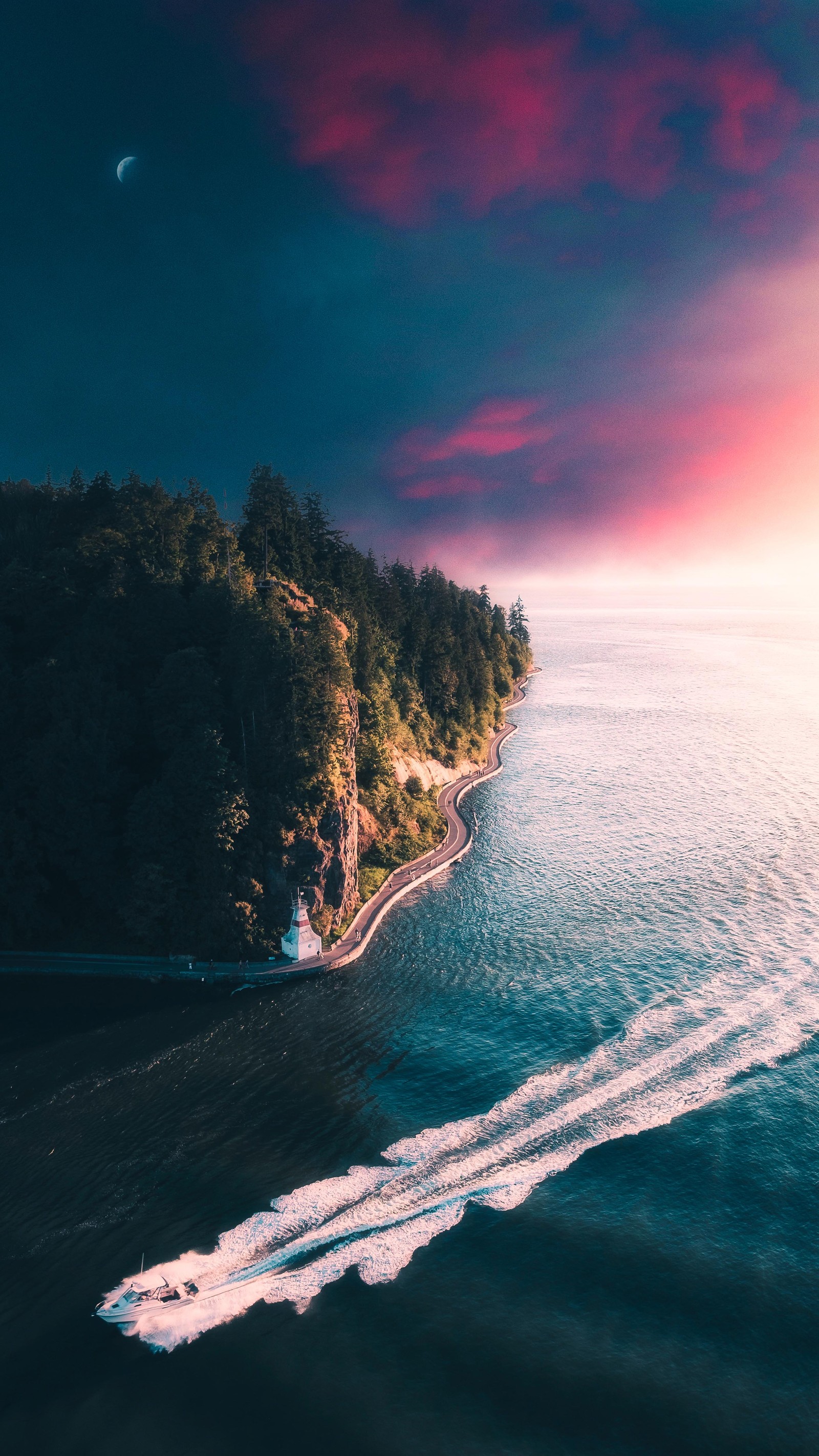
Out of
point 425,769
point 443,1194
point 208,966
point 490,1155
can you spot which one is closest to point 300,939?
point 208,966

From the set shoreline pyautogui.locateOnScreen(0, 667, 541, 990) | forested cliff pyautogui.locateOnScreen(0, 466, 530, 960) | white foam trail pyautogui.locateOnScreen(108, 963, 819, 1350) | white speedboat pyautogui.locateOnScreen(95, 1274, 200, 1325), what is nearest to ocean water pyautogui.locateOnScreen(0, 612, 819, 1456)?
white foam trail pyautogui.locateOnScreen(108, 963, 819, 1350)

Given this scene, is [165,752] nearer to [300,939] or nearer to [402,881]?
[300,939]

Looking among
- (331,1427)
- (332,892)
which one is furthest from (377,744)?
(331,1427)

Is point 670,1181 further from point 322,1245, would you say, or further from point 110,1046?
point 110,1046

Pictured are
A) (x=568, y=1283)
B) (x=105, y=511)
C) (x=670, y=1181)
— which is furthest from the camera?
(x=105, y=511)

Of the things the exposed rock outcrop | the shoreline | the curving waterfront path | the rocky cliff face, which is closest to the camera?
the shoreline

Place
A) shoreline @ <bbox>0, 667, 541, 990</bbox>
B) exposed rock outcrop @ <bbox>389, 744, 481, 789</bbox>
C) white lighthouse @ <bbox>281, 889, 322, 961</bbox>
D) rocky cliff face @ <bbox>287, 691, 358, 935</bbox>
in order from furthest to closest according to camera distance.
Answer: exposed rock outcrop @ <bbox>389, 744, 481, 789</bbox> < rocky cliff face @ <bbox>287, 691, 358, 935</bbox> < white lighthouse @ <bbox>281, 889, 322, 961</bbox> < shoreline @ <bbox>0, 667, 541, 990</bbox>

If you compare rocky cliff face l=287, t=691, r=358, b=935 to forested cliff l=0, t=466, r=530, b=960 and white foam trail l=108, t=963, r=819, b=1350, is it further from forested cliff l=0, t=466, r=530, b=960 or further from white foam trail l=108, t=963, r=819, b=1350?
white foam trail l=108, t=963, r=819, b=1350
